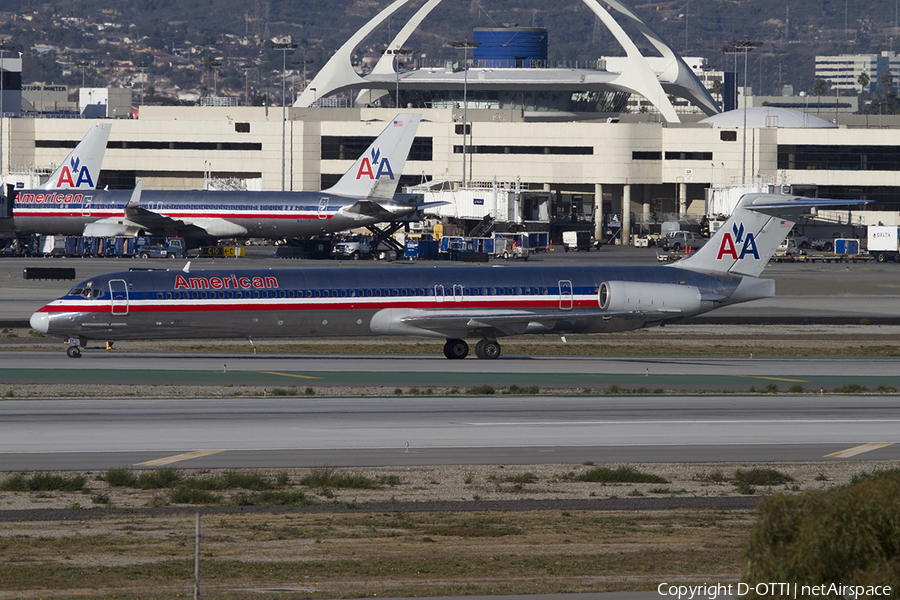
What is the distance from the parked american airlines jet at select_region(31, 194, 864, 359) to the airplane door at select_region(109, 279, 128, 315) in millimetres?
37

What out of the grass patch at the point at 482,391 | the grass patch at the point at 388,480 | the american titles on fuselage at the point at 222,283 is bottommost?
the grass patch at the point at 388,480

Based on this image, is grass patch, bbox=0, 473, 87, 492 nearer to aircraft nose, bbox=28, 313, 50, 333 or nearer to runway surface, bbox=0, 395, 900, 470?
runway surface, bbox=0, 395, 900, 470

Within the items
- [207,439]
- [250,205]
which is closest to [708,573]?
[207,439]

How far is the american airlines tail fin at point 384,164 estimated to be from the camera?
92688mm

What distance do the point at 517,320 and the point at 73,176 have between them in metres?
72.7

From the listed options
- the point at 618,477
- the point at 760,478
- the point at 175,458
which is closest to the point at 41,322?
the point at 175,458

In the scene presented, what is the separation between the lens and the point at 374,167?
9475 cm

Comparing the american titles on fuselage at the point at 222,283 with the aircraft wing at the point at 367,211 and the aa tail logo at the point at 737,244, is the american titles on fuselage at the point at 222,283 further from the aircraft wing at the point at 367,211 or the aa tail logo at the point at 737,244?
the aircraft wing at the point at 367,211

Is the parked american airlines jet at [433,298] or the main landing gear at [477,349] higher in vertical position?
the parked american airlines jet at [433,298]

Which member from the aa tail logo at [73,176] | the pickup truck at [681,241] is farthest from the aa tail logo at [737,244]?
the aa tail logo at [73,176]

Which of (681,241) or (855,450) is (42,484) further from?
(681,241)

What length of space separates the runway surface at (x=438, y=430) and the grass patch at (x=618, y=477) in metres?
1.71

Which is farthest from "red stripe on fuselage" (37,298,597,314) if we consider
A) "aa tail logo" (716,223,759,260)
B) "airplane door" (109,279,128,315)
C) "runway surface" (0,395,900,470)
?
"runway surface" (0,395,900,470)

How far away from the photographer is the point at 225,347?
171 ft
